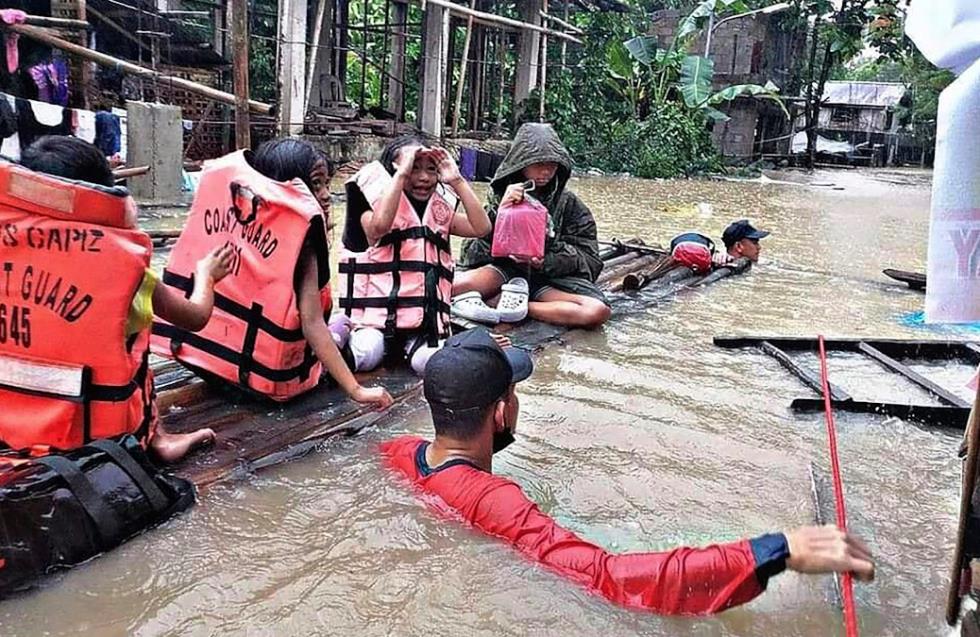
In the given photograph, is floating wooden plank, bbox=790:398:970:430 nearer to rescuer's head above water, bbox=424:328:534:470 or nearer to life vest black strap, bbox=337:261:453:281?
life vest black strap, bbox=337:261:453:281

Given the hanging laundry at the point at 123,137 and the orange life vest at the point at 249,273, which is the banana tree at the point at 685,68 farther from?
the orange life vest at the point at 249,273

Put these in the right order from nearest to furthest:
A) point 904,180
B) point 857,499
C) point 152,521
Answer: point 152,521 → point 857,499 → point 904,180

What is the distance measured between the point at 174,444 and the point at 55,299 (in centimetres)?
71

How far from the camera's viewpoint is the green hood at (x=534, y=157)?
16.9 feet

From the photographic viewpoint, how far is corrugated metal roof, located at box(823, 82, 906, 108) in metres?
34.6

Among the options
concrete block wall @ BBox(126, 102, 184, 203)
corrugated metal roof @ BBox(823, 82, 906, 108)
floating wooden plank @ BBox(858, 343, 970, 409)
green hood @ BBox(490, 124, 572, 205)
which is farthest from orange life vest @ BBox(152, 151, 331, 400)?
corrugated metal roof @ BBox(823, 82, 906, 108)

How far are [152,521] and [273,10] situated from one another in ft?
46.8

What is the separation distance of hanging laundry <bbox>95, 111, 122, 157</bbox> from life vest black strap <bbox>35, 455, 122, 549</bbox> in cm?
719

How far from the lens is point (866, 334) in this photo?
19.6 feet

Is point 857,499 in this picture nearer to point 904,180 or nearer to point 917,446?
point 917,446

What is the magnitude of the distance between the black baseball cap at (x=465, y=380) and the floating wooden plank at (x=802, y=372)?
2.36 m

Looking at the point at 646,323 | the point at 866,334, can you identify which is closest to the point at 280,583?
the point at 646,323

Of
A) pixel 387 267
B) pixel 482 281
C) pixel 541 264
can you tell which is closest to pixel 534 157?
pixel 541 264

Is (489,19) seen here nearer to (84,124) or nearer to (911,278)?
(84,124)
